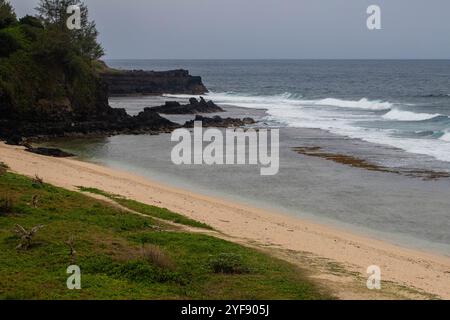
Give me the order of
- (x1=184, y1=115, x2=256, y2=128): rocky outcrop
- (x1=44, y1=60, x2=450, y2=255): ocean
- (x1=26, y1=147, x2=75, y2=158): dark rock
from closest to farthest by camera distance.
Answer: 1. (x1=44, y1=60, x2=450, y2=255): ocean
2. (x1=26, y1=147, x2=75, y2=158): dark rock
3. (x1=184, y1=115, x2=256, y2=128): rocky outcrop

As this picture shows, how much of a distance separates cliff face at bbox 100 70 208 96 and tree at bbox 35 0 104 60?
39.7 metres

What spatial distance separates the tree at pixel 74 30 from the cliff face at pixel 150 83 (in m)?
39.7

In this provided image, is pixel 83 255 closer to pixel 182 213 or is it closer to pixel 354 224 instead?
pixel 182 213

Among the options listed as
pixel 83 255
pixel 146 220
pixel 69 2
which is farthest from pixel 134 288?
pixel 69 2

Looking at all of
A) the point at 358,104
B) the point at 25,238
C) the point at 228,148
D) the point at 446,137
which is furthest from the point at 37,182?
the point at 358,104

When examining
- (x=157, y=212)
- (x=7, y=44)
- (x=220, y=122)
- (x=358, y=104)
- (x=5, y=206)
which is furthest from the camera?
(x=358, y=104)

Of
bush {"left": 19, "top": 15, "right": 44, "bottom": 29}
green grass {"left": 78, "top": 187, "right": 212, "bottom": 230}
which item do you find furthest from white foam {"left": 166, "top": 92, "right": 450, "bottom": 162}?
bush {"left": 19, "top": 15, "right": 44, "bottom": 29}

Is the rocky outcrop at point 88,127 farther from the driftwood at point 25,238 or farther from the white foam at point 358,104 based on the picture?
the white foam at point 358,104

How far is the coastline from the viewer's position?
12.9 metres

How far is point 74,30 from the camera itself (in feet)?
159

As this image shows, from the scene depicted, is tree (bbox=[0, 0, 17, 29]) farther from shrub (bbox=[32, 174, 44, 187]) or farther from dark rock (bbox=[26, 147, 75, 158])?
shrub (bbox=[32, 174, 44, 187])

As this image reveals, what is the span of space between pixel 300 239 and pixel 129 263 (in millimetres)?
6273

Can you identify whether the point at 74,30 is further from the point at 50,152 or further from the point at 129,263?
the point at 129,263

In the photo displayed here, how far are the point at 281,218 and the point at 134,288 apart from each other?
961 cm
